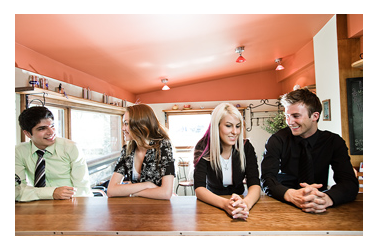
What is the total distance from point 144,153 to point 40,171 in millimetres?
646

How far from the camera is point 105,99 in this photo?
3197mm

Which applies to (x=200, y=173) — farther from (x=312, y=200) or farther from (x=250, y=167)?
(x=312, y=200)

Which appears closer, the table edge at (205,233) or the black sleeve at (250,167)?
the table edge at (205,233)

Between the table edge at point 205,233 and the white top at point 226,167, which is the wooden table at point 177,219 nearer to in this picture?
the table edge at point 205,233

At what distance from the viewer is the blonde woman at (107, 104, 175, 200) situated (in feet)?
3.76

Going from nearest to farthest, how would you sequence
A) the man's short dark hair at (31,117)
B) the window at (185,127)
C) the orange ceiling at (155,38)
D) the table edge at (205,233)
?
the table edge at (205,233)
the man's short dark hair at (31,117)
the orange ceiling at (155,38)
the window at (185,127)

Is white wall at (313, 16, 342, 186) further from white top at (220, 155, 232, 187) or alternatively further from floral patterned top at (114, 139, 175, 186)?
floral patterned top at (114, 139, 175, 186)

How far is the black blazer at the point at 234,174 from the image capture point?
1.05 meters

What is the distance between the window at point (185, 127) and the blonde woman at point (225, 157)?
3.68m

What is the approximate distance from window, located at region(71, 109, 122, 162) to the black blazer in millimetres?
2086

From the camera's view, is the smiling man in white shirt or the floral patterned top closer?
the floral patterned top

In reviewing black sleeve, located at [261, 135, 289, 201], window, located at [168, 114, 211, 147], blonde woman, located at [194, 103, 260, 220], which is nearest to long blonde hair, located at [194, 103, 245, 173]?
blonde woman, located at [194, 103, 260, 220]

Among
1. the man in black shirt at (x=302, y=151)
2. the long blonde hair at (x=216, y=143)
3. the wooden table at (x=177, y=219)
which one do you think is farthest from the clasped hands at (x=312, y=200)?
the long blonde hair at (x=216, y=143)

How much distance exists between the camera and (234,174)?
3.73 ft
